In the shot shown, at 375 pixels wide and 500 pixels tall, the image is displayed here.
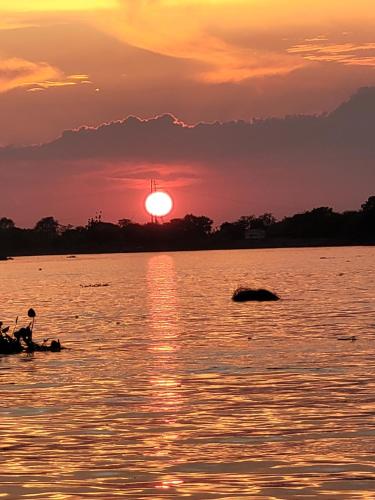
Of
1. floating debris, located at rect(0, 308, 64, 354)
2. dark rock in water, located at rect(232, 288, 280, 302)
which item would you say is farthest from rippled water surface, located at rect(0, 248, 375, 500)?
dark rock in water, located at rect(232, 288, 280, 302)

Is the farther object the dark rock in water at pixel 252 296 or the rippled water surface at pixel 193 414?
the dark rock in water at pixel 252 296

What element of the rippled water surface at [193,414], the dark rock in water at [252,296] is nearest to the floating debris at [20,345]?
the rippled water surface at [193,414]

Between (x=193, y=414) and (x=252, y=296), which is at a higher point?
(x=252, y=296)

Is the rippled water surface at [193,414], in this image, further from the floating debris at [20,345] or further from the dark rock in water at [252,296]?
the dark rock in water at [252,296]

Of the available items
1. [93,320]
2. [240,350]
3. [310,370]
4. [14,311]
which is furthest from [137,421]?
[14,311]

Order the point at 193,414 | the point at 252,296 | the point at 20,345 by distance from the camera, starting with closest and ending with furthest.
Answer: the point at 193,414 < the point at 20,345 < the point at 252,296

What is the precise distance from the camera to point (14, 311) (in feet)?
277

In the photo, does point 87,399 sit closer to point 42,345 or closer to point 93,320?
point 42,345

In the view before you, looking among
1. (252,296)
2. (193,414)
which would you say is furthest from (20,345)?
(252,296)

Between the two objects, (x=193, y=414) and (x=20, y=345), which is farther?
(x=20, y=345)

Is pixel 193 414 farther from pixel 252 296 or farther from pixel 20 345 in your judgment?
pixel 252 296

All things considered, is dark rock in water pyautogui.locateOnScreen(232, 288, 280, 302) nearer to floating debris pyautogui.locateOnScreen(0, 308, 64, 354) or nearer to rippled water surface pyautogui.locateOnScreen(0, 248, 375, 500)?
rippled water surface pyautogui.locateOnScreen(0, 248, 375, 500)

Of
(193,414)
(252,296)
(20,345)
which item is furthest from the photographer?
(252,296)

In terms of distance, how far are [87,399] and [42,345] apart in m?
16.2
